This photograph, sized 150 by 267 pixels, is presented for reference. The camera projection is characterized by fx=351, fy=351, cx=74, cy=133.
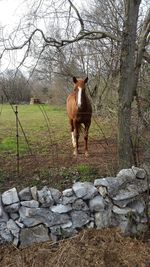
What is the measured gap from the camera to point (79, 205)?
189 inches

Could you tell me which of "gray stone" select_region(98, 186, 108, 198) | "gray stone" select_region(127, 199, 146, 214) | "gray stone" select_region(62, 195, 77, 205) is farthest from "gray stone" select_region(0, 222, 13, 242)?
"gray stone" select_region(127, 199, 146, 214)

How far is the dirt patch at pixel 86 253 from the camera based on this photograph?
428 centimetres

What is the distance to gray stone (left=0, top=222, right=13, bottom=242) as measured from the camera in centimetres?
464

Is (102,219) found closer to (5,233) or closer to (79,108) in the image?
→ (5,233)

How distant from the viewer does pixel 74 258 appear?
431cm

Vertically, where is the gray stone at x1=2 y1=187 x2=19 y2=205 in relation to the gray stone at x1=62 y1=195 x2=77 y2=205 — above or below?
above

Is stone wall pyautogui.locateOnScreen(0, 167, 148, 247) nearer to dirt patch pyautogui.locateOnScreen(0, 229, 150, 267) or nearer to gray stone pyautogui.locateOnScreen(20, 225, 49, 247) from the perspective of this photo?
gray stone pyautogui.locateOnScreen(20, 225, 49, 247)

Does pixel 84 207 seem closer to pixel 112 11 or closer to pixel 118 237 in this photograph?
pixel 118 237

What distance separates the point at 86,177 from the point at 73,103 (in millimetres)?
2670

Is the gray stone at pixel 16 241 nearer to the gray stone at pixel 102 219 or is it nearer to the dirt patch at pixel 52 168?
the gray stone at pixel 102 219

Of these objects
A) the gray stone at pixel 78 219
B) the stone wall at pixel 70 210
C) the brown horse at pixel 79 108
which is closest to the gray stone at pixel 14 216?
the stone wall at pixel 70 210

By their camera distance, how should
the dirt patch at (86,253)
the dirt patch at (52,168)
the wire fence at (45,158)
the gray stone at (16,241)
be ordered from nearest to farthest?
the dirt patch at (86,253), the gray stone at (16,241), the dirt patch at (52,168), the wire fence at (45,158)

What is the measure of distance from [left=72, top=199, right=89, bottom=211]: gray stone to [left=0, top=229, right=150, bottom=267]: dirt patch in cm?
31

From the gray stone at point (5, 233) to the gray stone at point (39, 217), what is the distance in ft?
0.72
